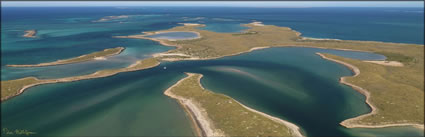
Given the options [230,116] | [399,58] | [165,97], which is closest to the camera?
[230,116]

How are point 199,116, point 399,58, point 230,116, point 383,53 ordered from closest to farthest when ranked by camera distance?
point 230,116, point 199,116, point 399,58, point 383,53

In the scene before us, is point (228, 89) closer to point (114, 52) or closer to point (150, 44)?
point (114, 52)

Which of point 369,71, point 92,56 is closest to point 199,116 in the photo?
point 369,71

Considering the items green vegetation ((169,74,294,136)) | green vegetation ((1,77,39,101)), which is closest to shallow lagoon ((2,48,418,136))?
green vegetation ((1,77,39,101))

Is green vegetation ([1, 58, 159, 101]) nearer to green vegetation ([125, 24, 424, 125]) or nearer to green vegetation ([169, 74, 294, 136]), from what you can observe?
green vegetation ([125, 24, 424, 125])

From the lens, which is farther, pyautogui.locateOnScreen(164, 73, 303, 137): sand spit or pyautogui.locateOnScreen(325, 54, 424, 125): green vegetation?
pyautogui.locateOnScreen(325, 54, 424, 125): green vegetation

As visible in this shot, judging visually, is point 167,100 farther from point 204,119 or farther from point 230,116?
point 230,116

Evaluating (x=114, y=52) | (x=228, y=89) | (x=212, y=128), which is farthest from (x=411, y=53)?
(x=114, y=52)
